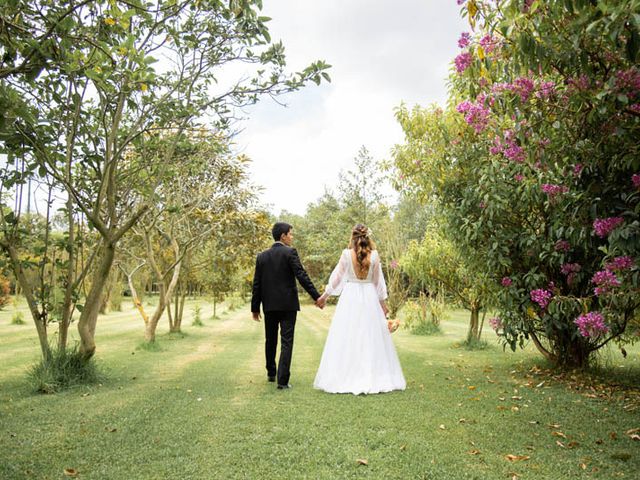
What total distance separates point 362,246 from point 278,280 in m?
1.28

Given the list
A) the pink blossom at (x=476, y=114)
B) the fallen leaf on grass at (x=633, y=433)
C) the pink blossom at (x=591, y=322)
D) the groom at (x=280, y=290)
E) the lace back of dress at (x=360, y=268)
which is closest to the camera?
the fallen leaf on grass at (x=633, y=433)

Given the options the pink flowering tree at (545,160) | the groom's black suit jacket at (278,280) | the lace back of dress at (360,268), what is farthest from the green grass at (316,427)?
the lace back of dress at (360,268)

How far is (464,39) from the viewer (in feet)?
14.5

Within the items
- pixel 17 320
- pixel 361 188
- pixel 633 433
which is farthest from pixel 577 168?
pixel 361 188

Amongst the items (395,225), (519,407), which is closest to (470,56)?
(519,407)

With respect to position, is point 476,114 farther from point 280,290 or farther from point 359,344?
point 280,290

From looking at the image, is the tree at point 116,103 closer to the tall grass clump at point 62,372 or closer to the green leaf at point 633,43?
the tall grass clump at point 62,372

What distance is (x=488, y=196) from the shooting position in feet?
22.4

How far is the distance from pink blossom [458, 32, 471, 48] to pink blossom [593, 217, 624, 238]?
202 centimetres

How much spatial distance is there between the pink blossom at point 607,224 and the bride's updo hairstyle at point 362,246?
3.06 meters

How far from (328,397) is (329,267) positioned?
3276cm

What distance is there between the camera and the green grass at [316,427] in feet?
12.3

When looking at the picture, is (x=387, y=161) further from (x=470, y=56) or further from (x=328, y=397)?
(x=470, y=56)

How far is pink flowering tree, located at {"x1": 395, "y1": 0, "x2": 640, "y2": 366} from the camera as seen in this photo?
3645 mm
